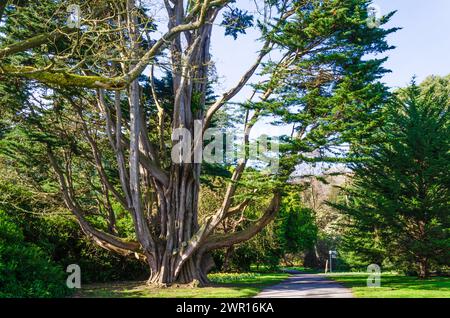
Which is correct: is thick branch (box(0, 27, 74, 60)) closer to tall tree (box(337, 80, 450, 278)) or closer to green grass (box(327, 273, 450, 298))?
green grass (box(327, 273, 450, 298))

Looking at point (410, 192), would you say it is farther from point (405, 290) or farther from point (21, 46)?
point (21, 46)

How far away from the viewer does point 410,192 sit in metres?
16.8

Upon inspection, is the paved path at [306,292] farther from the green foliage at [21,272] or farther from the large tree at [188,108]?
the green foliage at [21,272]

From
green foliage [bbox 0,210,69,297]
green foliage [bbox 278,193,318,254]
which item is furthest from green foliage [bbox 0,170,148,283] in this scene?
green foliage [bbox 278,193,318,254]

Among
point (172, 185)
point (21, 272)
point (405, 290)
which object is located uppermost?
point (172, 185)

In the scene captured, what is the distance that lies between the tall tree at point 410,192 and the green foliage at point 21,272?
11.7 meters

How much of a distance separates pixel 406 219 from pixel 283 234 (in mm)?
15907

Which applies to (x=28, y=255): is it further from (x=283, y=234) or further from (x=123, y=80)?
(x=283, y=234)

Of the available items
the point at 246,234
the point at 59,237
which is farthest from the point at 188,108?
the point at 59,237

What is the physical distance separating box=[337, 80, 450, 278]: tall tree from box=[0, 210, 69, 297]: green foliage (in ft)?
38.2

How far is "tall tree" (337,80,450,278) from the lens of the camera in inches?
630

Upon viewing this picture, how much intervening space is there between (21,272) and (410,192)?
14576 mm

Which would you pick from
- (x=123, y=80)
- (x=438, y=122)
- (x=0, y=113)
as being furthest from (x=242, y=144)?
(x=438, y=122)

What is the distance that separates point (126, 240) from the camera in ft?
47.0
